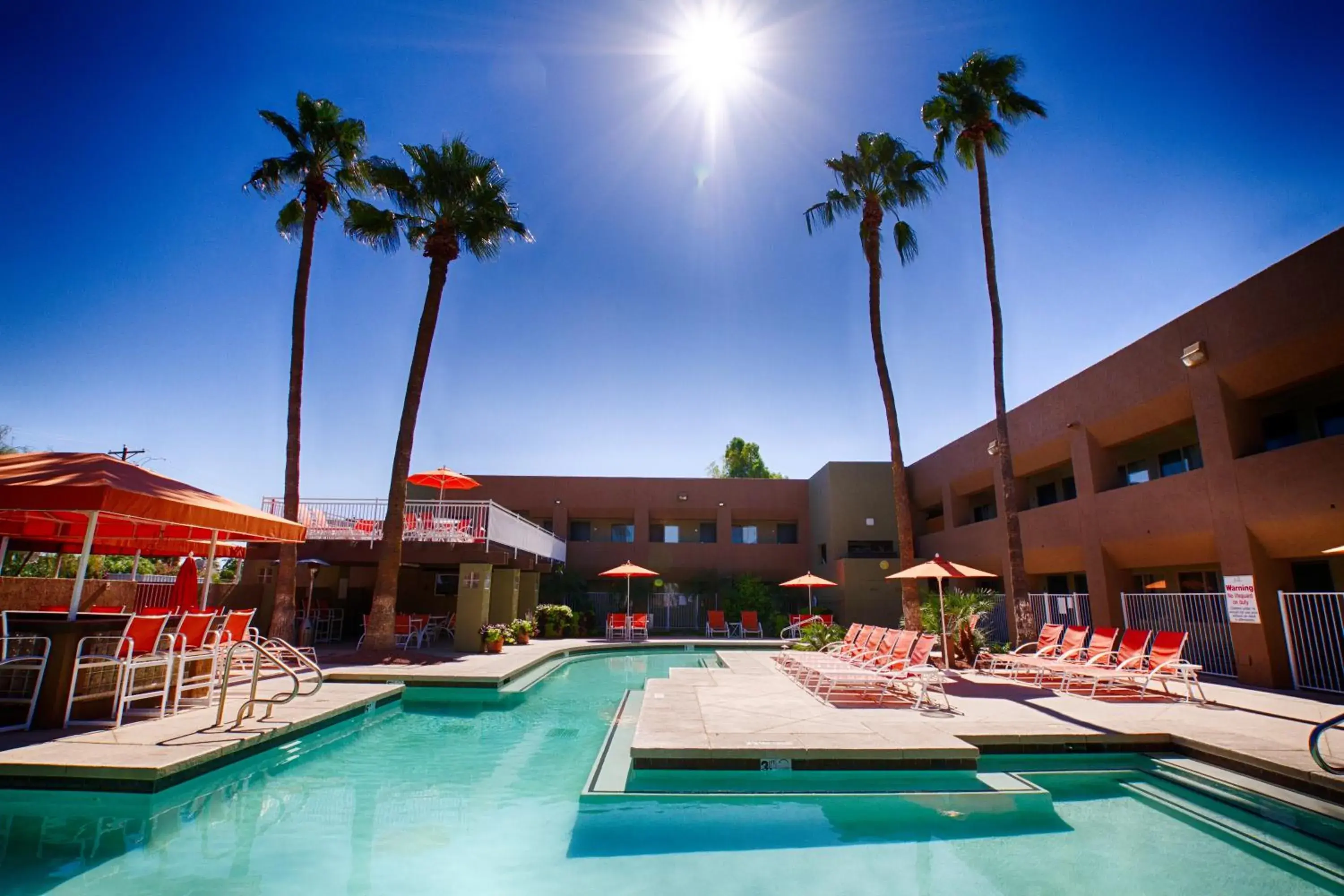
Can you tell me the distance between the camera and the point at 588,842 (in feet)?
14.9

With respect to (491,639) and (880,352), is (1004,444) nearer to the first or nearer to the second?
(880,352)

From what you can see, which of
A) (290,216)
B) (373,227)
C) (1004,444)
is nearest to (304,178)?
(290,216)

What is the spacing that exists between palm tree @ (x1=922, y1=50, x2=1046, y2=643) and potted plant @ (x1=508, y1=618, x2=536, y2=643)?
12.5m

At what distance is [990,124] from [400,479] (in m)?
15.4

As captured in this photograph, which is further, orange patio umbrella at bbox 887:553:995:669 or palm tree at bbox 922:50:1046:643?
palm tree at bbox 922:50:1046:643

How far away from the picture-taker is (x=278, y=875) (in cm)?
389

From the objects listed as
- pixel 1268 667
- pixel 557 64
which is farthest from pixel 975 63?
pixel 1268 667

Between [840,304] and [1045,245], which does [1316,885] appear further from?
[840,304]

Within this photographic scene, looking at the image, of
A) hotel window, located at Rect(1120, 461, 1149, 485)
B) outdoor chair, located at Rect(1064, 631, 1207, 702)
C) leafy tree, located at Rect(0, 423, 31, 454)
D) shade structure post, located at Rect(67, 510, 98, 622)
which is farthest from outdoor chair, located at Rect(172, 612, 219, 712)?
leafy tree, located at Rect(0, 423, 31, 454)

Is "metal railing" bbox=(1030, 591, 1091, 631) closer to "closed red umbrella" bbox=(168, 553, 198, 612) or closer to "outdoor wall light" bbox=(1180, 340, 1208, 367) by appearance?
"outdoor wall light" bbox=(1180, 340, 1208, 367)

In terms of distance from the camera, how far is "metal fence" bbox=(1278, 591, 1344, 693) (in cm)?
977

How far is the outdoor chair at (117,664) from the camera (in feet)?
20.5

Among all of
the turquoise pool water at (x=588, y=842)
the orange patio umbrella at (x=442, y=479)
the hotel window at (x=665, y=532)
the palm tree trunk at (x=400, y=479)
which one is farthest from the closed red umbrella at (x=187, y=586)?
the hotel window at (x=665, y=532)

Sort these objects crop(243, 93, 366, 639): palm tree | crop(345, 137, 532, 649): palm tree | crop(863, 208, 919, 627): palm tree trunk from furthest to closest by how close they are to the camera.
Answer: crop(863, 208, 919, 627): palm tree trunk
crop(243, 93, 366, 639): palm tree
crop(345, 137, 532, 649): palm tree
